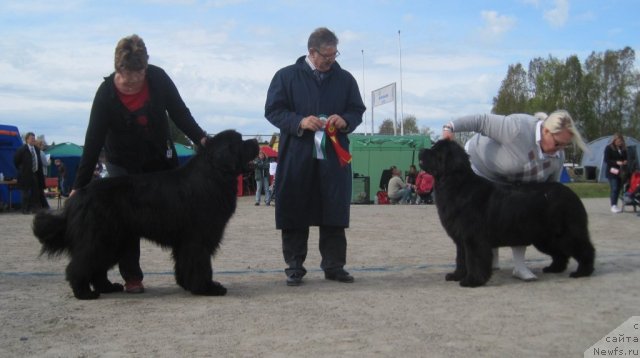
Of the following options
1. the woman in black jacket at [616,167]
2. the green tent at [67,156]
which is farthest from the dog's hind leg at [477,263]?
the green tent at [67,156]

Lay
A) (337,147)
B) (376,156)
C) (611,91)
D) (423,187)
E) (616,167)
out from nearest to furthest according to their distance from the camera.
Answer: (337,147), (616,167), (423,187), (376,156), (611,91)

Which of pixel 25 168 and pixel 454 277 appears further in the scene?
pixel 25 168

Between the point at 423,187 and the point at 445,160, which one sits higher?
the point at 445,160

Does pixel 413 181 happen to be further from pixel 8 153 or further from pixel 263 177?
pixel 8 153

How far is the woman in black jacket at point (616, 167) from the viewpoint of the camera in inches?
555

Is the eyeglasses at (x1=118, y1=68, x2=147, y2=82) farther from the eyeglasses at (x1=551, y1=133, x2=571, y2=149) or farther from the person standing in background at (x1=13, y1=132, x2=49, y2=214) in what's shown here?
the person standing in background at (x1=13, y1=132, x2=49, y2=214)

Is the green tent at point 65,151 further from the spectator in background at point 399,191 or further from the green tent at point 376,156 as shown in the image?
Answer: the spectator in background at point 399,191

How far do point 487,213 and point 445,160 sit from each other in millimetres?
555

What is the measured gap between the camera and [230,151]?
15.4 feet

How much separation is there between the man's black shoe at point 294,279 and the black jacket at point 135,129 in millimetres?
1355

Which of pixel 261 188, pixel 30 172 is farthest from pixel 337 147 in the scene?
pixel 261 188

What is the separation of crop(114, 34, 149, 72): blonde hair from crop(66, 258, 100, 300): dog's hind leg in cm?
145

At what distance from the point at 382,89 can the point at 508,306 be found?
2474 cm

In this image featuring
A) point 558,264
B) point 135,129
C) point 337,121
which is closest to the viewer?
point 135,129
